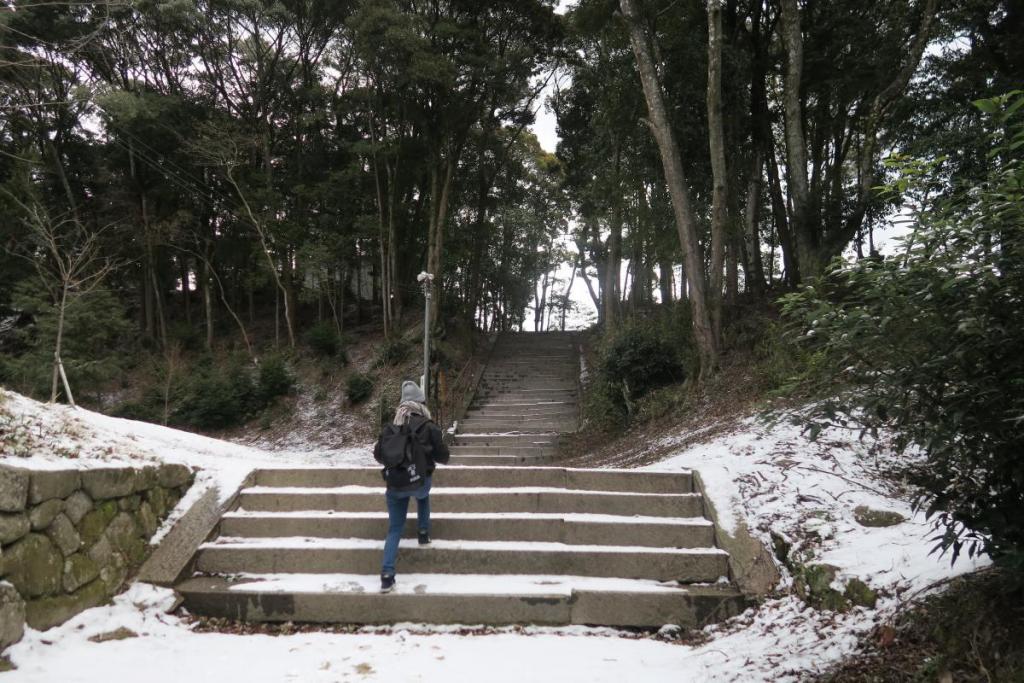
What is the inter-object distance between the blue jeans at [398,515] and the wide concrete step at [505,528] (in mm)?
291

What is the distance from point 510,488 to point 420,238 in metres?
18.5

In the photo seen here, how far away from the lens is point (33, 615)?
11.2 ft

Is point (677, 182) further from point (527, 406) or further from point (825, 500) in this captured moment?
point (527, 406)

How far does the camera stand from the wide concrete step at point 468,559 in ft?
14.1

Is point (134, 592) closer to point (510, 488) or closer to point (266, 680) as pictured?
point (266, 680)

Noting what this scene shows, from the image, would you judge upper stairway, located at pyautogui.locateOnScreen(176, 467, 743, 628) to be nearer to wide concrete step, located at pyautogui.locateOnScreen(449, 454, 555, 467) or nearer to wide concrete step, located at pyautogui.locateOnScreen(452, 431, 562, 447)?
wide concrete step, located at pyautogui.locateOnScreen(449, 454, 555, 467)

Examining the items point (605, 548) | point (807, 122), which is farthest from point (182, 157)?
point (605, 548)

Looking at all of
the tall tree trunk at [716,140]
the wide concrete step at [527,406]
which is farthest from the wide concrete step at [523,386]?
the tall tree trunk at [716,140]

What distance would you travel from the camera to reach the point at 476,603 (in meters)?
3.97

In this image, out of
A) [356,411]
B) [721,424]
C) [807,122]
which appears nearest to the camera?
[721,424]

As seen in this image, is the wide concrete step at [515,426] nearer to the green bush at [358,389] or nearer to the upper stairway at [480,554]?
the green bush at [358,389]

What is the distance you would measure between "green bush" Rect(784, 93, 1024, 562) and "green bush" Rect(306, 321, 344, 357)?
1901 centimetres

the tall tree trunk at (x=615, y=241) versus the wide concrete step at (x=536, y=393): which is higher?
the tall tree trunk at (x=615, y=241)

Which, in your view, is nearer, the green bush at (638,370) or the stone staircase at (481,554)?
the stone staircase at (481,554)
